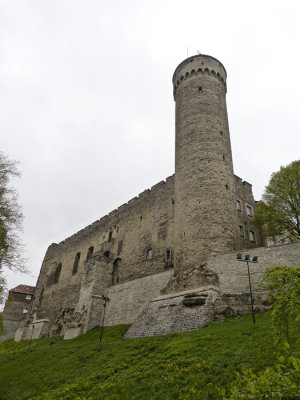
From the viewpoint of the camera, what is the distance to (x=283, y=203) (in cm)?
2144

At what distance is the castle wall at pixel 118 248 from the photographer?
25953 millimetres

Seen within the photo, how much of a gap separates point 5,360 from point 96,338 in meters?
6.41

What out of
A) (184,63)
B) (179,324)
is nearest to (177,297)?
(179,324)

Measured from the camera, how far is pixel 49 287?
132 feet

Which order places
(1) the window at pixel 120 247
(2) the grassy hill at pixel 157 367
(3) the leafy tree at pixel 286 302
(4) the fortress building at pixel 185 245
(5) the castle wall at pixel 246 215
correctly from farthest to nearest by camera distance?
(1) the window at pixel 120 247 < (5) the castle wall at pixel 246 215 < (4) the fortress building at pixel 185 245 < (2) the grassy hill at pixel 157 367 < (3) the leafy tree at pixel 286 302

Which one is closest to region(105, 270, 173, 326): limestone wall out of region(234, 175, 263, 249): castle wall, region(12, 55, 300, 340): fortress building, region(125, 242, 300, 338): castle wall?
region(12, 55, 300, 340): fortress building

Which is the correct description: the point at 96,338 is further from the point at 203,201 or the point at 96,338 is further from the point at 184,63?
the point at 184,63

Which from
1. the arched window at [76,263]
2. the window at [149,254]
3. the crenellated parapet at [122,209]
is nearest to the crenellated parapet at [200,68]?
the crenellated parapet at [122,209]

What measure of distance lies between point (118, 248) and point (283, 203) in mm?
15945

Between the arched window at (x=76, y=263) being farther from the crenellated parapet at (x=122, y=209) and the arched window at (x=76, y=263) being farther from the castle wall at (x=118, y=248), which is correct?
the crenellated parapet at (x=122, y=209)

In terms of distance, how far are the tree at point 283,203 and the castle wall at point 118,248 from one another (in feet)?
24.5

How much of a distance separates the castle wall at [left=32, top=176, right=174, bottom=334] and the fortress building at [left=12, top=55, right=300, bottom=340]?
0.11 m

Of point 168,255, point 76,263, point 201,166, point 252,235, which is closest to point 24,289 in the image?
point 76,263

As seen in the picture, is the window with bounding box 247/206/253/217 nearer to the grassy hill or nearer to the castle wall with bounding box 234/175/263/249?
the castle wall with bounding box 234/175/263/249
